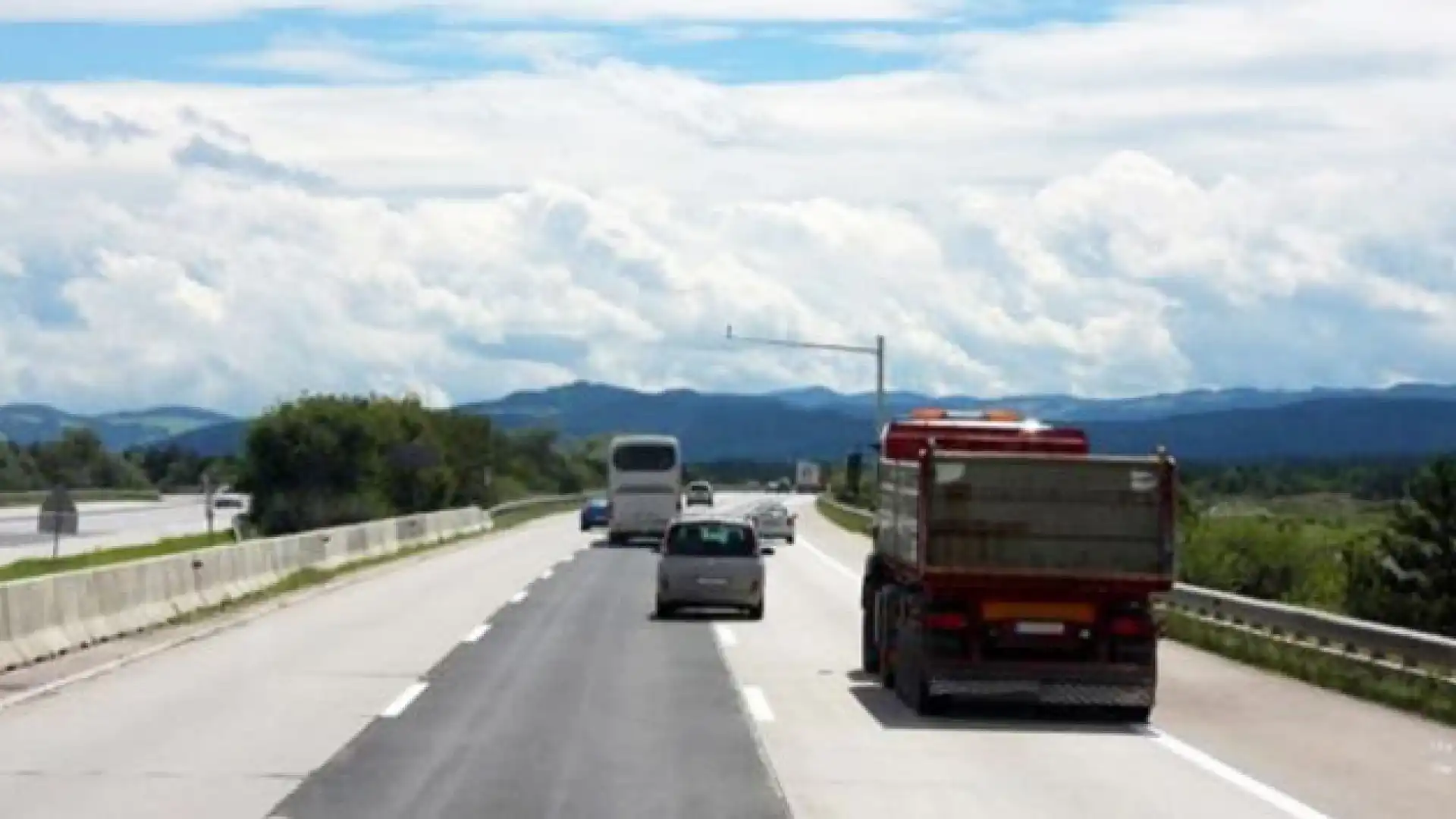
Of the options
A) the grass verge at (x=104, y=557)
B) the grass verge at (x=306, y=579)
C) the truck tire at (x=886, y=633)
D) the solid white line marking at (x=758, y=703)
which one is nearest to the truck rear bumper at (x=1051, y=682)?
the solid white line marking at (x=758, y=703)

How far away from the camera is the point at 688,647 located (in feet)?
98.5

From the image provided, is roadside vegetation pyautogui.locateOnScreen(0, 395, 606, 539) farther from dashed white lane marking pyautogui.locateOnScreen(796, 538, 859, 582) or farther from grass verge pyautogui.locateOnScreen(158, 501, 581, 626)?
dashed white lane marking pyautogui.locateOnScreen(796, 538, 859, 582)

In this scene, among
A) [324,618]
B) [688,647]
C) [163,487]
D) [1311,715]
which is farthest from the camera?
[163,487]

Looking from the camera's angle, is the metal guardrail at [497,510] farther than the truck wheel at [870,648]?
Yes

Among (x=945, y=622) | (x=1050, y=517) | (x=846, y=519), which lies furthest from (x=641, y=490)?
(x=945, y=622)

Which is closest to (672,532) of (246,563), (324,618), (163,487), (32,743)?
(324,618)

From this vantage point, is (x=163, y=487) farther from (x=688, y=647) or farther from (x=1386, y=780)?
(x=1386, y=780)

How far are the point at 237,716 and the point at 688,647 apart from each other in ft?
33.6

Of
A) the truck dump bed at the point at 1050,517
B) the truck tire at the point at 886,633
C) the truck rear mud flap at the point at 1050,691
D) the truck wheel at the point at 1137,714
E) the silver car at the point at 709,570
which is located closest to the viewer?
the truck rear mud flap at the point at 1050,691

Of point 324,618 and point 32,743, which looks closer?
point 32,743

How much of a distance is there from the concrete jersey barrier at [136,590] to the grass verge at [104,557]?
2.36 m

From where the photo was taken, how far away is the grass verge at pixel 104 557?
52594mm

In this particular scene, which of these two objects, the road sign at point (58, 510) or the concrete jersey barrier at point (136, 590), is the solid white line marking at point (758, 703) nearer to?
the concrete jersey barrier at point (136, 590)

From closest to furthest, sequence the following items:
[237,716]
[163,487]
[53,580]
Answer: [237,716]
[53,580]
[163,487]
